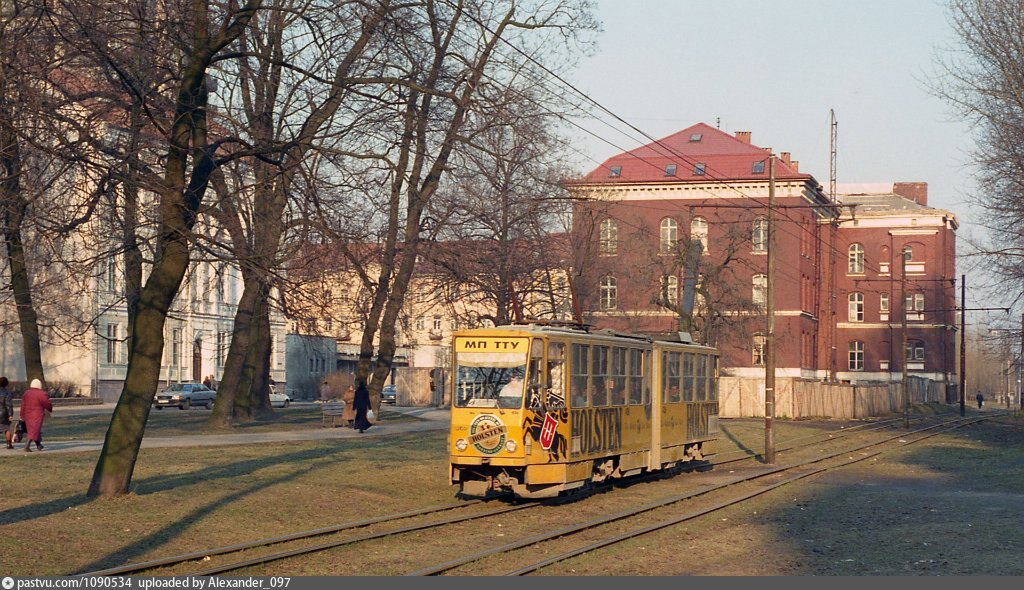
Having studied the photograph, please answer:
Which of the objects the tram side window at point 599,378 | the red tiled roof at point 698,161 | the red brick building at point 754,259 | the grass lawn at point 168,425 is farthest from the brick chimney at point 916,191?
the tram side window at point 599,378

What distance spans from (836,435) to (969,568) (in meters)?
34.1

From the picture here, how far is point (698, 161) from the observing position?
Answer: 267 ft

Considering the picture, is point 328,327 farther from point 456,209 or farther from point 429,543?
point 429,543

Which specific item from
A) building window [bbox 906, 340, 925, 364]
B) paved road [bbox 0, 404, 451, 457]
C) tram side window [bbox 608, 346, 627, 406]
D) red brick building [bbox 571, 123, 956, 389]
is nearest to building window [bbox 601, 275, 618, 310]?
red brick building [bbox 571, 123, 956, 389]

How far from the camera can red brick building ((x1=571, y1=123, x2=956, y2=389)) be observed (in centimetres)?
5881

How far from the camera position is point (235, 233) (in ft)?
103

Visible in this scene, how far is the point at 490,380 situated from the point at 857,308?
275ft

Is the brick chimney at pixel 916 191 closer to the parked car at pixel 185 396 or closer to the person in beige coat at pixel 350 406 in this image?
the parked car at pixel 185 396

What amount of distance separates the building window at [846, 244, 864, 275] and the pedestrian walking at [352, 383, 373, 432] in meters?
67.9

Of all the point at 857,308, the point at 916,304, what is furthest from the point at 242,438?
the point at 916,304

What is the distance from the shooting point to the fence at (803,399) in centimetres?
6038

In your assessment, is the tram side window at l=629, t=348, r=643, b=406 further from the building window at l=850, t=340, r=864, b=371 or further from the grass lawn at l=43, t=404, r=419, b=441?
the building window at l=850, t=340, r=864, b=371

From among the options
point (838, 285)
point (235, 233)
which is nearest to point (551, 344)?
point (235, 233)

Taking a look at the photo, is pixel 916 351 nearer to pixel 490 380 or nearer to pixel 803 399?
pixel 803 399
